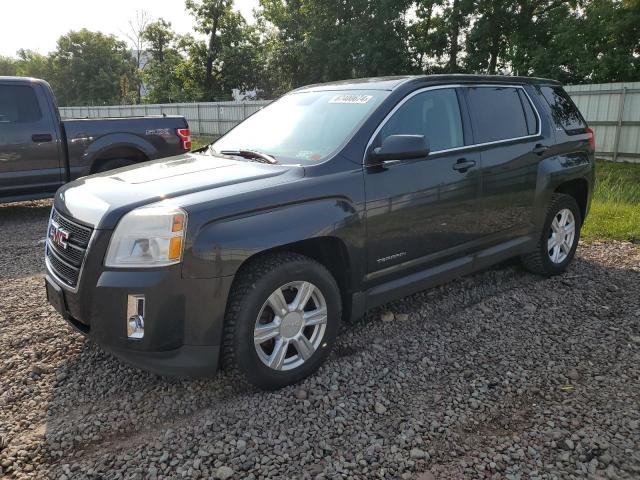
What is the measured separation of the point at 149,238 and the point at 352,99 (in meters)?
1.86

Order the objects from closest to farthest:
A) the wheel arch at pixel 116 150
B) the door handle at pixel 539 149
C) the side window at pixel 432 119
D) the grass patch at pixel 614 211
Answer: the side window at pixel 432 119, the door handle at pixel 539 149, the grass patch at pixel 614 211, the wheel arch at pixel 116 150

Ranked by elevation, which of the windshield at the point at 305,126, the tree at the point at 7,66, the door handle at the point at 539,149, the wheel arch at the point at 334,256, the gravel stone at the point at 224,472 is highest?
the tree at the point at 7,66

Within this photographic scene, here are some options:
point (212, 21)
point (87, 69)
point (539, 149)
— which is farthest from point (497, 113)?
point (87, 69)

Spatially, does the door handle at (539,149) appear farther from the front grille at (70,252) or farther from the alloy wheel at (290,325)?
the front grille at (70,252)

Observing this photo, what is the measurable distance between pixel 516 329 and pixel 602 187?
7190mm

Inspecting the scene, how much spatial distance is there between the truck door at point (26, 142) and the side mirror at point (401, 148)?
5.82m

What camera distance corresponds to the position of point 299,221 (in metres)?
3.05

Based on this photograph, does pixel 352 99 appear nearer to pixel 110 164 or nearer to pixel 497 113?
pixel 497 113

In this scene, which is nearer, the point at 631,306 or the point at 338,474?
the point at 338,474

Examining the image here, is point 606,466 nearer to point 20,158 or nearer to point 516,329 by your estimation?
point 516,329

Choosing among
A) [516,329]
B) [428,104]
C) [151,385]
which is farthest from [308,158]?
[516,329]

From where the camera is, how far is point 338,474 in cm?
245

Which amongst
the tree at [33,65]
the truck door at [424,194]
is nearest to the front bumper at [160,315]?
the truck door at [424,194]

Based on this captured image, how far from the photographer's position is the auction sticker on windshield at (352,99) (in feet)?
12.3
